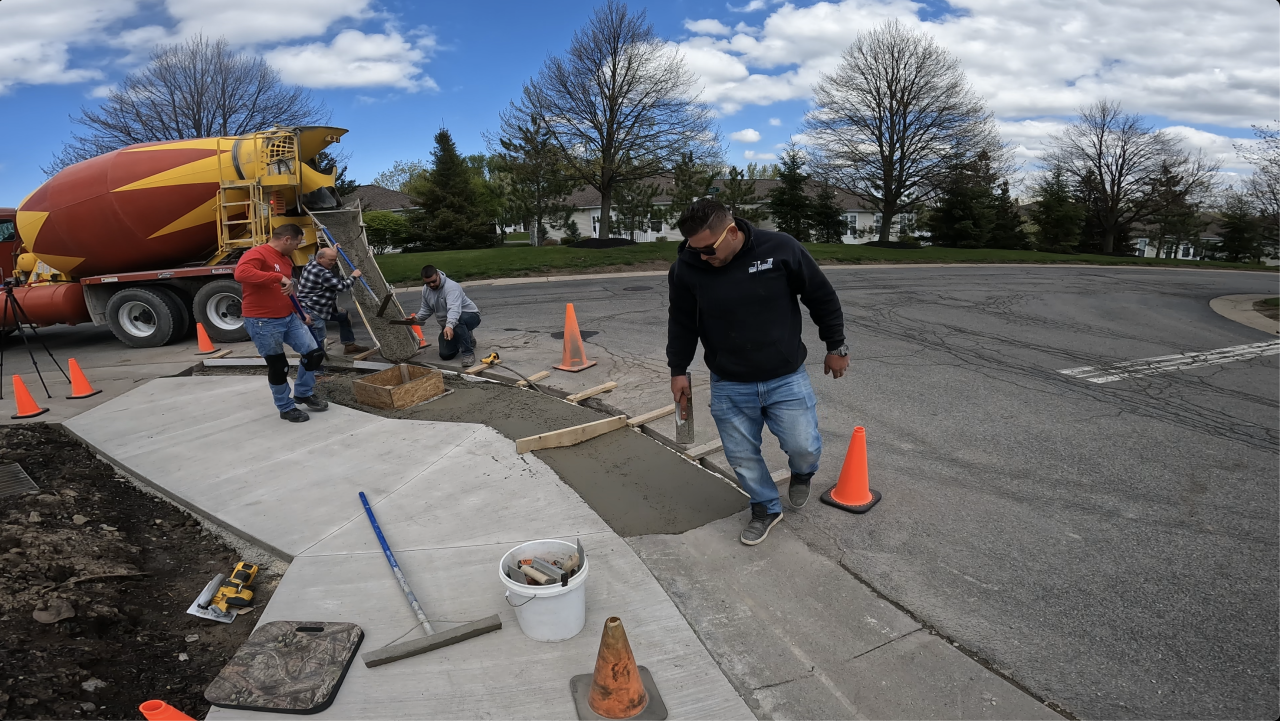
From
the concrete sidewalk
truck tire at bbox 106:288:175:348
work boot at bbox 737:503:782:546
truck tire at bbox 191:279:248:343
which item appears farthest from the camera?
truck tire at bbox 106:288:175:348

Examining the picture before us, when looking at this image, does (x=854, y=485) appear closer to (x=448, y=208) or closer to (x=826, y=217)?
(x=448, y=208)

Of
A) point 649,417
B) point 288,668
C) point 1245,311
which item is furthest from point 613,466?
point 1245,311

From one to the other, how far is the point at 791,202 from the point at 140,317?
34541mm

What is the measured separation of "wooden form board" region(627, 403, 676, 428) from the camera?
19.2 feet

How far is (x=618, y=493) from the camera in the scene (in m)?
4.59

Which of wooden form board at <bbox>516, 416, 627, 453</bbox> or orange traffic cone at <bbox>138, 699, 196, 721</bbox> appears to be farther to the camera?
wooden form board at <bbox>516, 416, 627, 453</bbox>

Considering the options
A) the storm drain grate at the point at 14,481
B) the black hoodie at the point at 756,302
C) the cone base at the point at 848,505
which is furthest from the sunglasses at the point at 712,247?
the storm drain grate at the point at 14,481

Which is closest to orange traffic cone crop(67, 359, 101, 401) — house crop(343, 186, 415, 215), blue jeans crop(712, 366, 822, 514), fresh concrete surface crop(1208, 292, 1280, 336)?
blue jeans crop(712, 366, 822, 514)

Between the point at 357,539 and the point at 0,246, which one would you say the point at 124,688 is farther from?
the point at 0,246

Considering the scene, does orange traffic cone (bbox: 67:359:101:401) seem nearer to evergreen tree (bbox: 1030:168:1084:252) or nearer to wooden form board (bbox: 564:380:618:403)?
wooden form board (bbox: 564:380:618:403)

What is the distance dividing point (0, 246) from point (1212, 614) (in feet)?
56.7

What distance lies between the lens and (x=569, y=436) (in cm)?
541

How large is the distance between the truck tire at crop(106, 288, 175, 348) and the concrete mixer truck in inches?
0.7

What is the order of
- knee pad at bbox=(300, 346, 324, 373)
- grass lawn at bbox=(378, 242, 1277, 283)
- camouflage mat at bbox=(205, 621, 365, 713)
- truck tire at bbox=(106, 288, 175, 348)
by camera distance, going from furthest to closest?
1. grass lawn at bbox=(378, 242, 1277, 283)
2. truck tire at bbox=(106, 288, 175, 348)
3. knee pad at bbox=(300, 346, 324, 373)
4. camouflage mat at bbox=(205, 621, 365, 713)
